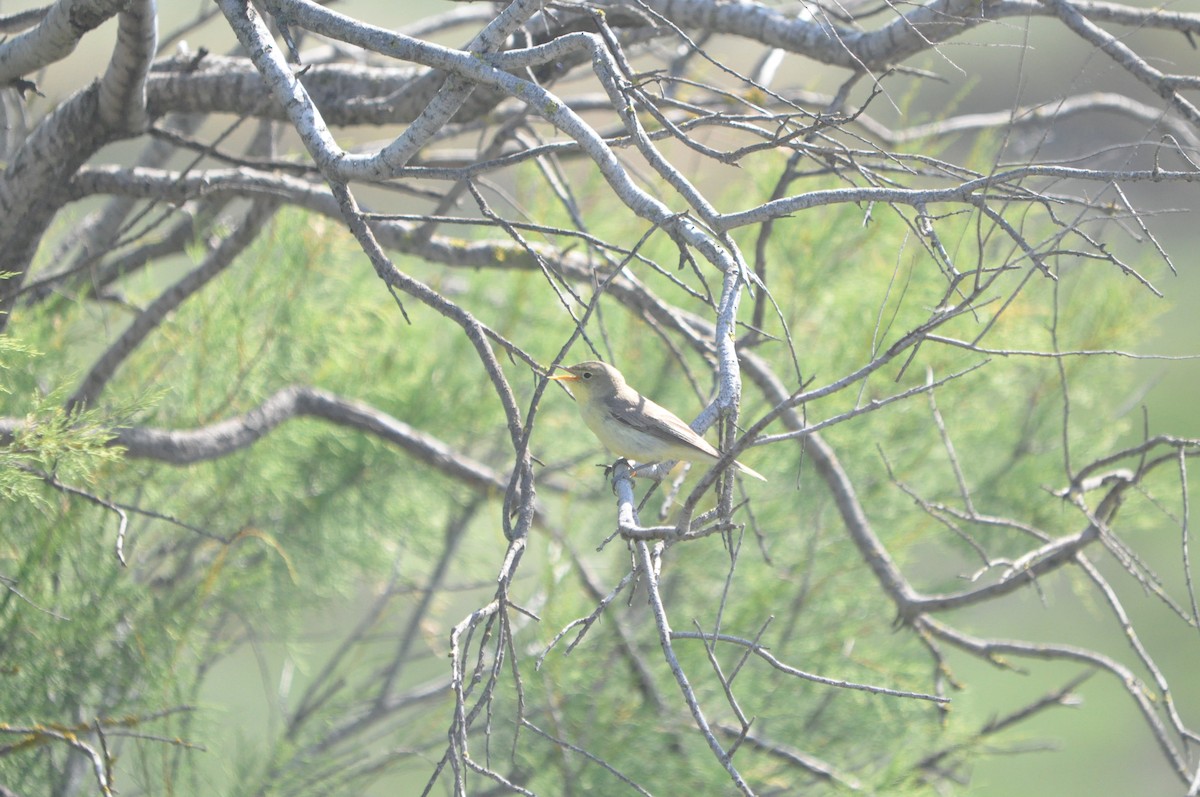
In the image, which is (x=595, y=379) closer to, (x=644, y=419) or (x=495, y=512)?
(x=644, y=419)

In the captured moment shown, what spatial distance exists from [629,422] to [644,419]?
0.24ft

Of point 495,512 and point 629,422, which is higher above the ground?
point 495,512

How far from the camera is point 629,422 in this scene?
9.60 feet

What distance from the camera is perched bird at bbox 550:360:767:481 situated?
285 centimetres

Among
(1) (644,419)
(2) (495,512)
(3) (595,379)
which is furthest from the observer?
(2) (495,512)

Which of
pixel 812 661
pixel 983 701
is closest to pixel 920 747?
pixel 812 661

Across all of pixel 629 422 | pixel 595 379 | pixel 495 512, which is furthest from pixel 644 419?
pixel 495 512

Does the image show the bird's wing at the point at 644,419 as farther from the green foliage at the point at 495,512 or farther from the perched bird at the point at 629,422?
the green foliage at the point at 495,512

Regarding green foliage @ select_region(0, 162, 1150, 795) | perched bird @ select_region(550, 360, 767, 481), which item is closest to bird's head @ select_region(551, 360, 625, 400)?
perched bird @ select_region(550, 360, 767, 481)

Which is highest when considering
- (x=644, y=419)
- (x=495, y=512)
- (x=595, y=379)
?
(x=495, y=512)

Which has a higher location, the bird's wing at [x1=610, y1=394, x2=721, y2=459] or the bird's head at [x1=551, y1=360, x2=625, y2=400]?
the bird's head at [x1=551, y1=360, x2=625, y2=400]

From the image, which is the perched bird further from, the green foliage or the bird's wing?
the green foliage

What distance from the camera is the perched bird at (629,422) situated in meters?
2.85

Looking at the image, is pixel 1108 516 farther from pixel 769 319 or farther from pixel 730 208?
pixel 730 208
